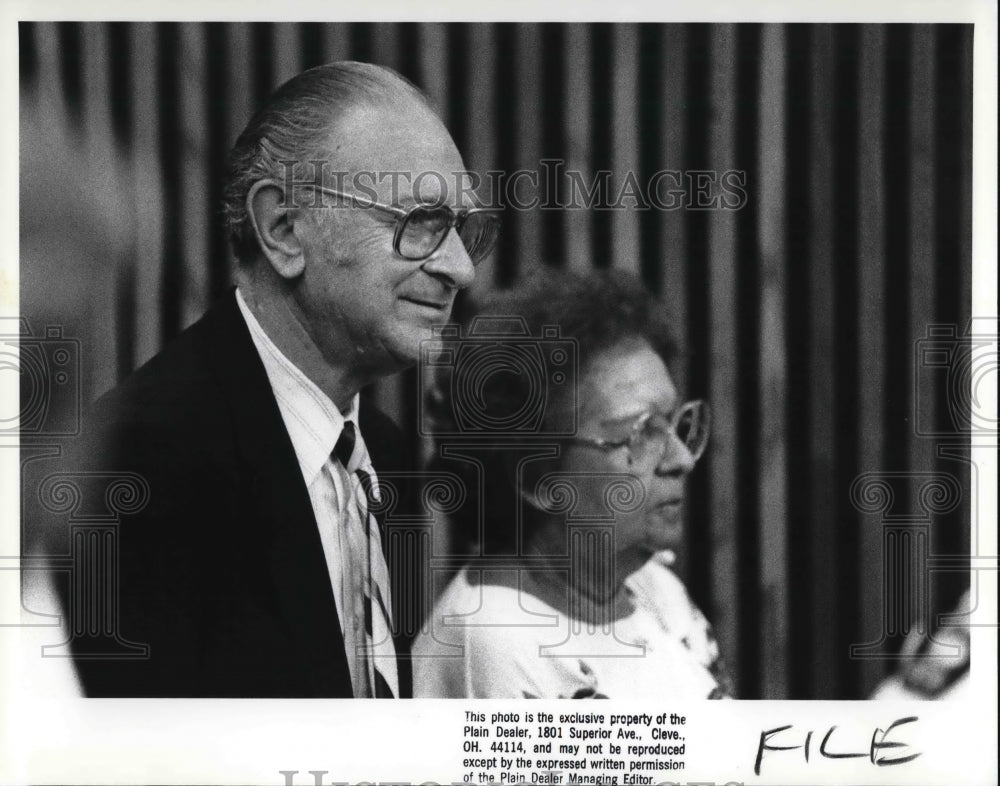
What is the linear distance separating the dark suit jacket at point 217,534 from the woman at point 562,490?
0.27 metres

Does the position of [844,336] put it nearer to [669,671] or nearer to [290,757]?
[669,671]

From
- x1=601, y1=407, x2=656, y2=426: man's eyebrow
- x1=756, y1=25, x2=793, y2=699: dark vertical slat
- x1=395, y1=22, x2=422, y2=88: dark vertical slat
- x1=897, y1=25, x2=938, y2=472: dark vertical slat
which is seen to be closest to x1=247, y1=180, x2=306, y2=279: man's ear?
x1=395, y1=22, x2=422, y2=88: dark vertical slat

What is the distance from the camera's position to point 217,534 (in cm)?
276

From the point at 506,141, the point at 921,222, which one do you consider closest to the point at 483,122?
the point at 506,141

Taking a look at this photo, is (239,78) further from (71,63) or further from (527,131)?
(527,131)

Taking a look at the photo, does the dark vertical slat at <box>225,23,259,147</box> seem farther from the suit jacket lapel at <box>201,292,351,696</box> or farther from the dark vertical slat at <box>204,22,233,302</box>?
the suit jacket lapel at <box>201,292,351,696</box>

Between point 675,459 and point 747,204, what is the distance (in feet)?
2.66

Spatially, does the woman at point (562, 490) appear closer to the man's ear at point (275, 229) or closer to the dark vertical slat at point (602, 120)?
the dark vertical slat at point (602, 120)

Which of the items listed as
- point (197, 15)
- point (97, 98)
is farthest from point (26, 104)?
point (197, 15)

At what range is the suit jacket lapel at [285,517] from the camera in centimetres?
276

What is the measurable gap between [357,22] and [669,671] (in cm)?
221

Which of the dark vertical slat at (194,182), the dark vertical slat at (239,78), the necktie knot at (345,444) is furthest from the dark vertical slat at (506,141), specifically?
the dark vertical slat at (194,182)

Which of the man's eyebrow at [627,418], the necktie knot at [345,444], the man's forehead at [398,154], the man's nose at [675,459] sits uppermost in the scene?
the man's forehead at [398,154]

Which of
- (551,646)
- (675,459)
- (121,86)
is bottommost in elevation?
(551,646)
